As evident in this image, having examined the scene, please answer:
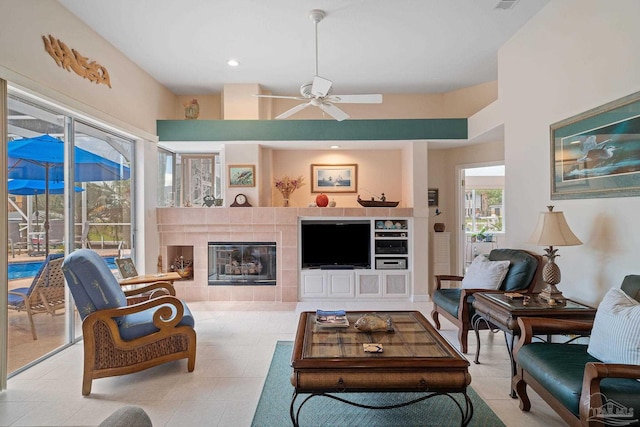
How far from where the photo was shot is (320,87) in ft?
10.4

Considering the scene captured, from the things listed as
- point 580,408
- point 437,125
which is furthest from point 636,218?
point 437,125

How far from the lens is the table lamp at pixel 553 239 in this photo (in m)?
2.78

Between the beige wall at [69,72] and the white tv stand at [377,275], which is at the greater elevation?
the beige wall at [69,72]

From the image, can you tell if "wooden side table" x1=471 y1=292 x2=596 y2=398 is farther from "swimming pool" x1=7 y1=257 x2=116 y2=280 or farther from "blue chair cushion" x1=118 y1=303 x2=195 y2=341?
"swimming pool" x1=7 y1=257 x2=116 y2=280

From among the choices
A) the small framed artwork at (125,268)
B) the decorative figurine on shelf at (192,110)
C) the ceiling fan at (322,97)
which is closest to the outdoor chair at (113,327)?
the small framed artwork at (125,268)

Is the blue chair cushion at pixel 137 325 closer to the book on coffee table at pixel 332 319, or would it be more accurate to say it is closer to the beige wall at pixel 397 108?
the book on coffee table at pixel 332 319

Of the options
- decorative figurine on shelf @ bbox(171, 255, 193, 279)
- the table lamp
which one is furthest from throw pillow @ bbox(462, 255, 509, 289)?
decorative figurine on shelf @ bbox(171, 255, 193, 279)

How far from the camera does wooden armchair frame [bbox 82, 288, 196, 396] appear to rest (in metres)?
2.69

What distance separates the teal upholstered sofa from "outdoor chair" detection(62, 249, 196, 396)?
252cm

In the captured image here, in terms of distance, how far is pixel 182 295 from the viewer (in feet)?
17.9

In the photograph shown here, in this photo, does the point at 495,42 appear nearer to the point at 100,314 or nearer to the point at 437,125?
the point at 437,125

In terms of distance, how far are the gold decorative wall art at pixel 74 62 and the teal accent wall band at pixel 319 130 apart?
1381mm

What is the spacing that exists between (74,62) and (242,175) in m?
2.52

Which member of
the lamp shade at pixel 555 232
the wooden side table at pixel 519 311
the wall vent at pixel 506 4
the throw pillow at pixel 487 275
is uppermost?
the wall vent at pixel 506 4
